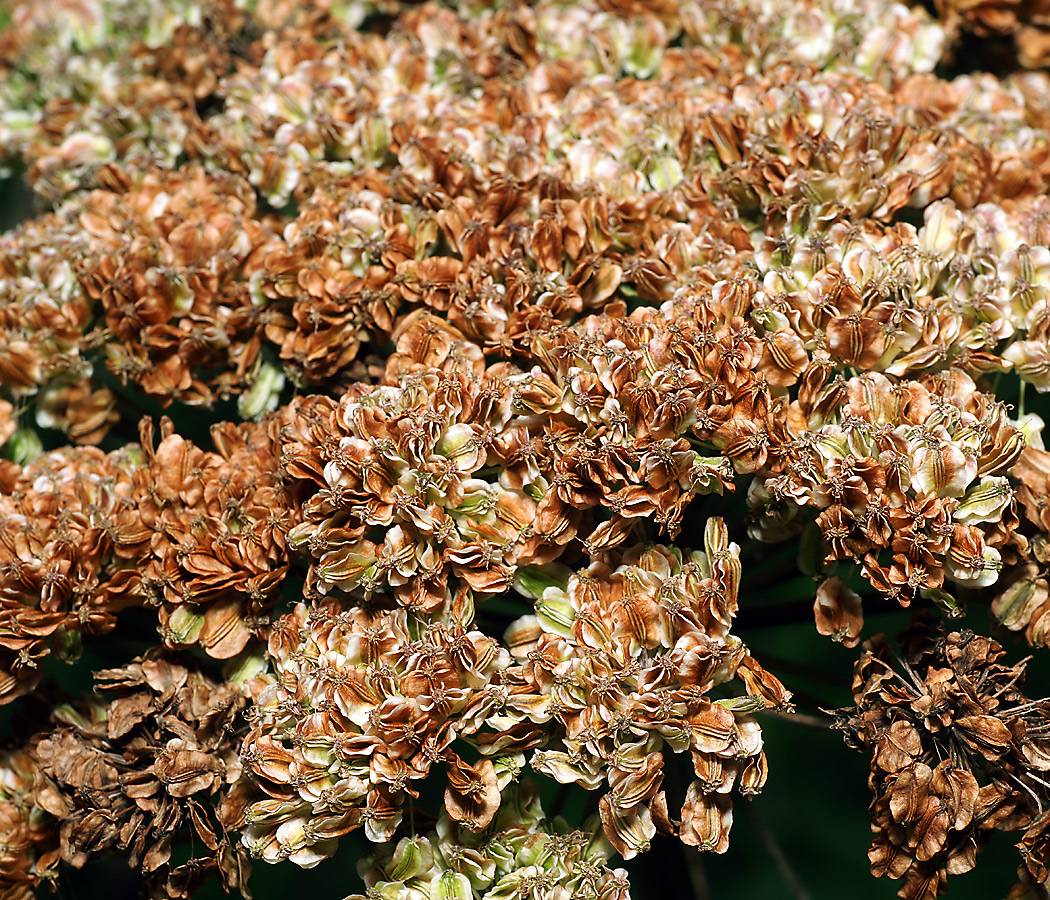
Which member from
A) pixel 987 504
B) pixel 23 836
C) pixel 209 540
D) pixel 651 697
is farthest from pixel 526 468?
pixel 23 836

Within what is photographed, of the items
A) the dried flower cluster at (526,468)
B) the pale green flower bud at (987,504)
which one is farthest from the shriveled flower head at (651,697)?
the pale green flower bud at (987,504)

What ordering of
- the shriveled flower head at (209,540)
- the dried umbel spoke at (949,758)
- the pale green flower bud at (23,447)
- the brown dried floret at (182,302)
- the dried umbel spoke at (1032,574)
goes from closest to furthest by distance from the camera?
1. the dried umbel spoke at (949,758)
2. the dried umbel spoke at (1032,574)
3. the shriveled flower head at (209,540)
4. the brown dried floret at (182,302)
5. the pale green flower bud at (23,447)

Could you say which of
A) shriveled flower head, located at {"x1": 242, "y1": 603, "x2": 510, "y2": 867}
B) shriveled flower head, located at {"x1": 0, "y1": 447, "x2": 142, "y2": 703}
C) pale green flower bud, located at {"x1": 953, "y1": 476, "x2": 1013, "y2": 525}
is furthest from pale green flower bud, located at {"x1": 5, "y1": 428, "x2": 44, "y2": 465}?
pale green flower bud, located at {"x1": 953, "y1": 476, "x2": 1013, "y2": 525}

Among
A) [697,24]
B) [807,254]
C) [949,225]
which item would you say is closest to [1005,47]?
[697,24]

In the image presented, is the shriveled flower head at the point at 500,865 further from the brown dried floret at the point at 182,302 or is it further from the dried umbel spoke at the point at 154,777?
the brown dried floret at the point at 182,302

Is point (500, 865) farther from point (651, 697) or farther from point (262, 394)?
point (262, 394)

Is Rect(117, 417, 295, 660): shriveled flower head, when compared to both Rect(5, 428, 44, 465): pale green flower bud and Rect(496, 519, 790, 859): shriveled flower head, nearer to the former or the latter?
Rect(5, 428, 44, 465): pale green flower bud
